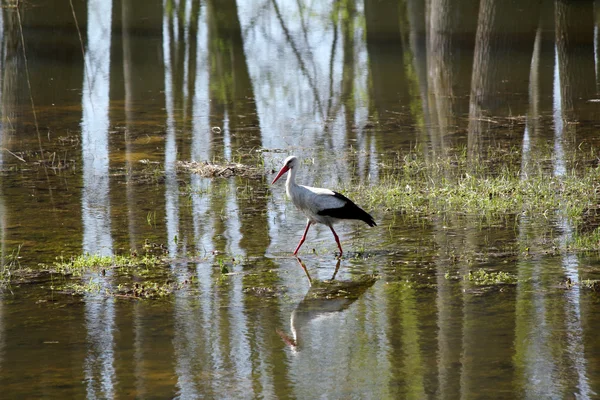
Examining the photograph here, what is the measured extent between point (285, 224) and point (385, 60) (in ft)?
40.8

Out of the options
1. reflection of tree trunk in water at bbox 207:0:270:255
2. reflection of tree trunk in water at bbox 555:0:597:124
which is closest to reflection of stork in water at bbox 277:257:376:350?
reflection of tree trunk in water at bbox 207:0:270:255

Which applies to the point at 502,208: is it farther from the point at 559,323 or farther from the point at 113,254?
the point at 113,254

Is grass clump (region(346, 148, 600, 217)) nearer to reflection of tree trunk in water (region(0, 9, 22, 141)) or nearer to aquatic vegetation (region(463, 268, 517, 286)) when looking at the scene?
aquatic vegetation (region(463, 268, 517, 286))

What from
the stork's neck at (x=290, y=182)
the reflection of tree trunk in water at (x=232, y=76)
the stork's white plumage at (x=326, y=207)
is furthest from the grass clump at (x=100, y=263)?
the reflection of tree trunk in water at (x=232, y=76)

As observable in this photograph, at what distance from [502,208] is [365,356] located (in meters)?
4.37

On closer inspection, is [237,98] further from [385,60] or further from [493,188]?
[493,188]

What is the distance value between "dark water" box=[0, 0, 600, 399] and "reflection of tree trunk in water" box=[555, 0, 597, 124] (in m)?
0.07

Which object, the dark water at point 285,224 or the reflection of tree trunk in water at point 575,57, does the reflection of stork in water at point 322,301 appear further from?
the reflection of tree trunk in water at point 575,57

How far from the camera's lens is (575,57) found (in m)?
21.2

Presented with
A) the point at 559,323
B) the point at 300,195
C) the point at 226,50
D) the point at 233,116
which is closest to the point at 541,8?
the point at 226,50

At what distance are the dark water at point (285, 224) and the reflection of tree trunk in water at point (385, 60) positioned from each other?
113mm

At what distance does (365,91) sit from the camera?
1981cm

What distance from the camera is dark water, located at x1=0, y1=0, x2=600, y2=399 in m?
7.44

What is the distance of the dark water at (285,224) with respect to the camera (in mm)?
7438
